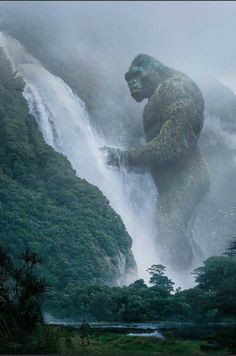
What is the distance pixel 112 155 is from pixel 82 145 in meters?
0.71

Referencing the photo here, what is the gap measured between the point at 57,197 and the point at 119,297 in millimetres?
2514

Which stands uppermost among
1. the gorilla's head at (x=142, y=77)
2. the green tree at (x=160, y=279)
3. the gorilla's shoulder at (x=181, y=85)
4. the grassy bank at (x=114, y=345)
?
the gorilla's head at (x=142, y=77)

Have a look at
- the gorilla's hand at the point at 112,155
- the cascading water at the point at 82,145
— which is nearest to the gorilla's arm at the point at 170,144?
the gorilla's hand at the point at 112,155

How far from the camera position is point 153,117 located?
14.1 meters

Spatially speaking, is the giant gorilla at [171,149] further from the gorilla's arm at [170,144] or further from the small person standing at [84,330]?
the small person standing at [84,330]

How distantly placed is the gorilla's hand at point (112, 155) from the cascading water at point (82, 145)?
0.41ft

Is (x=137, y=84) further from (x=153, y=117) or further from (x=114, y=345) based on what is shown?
(x=114, y=345)

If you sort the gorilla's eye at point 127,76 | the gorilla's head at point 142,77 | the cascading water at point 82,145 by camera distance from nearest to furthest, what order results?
1. the cascading water at point 82,145
2. the gorilla's head at point 142,77
3. the gorilla's eye at point 127,76

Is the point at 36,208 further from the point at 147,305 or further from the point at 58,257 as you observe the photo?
the point at 147,305

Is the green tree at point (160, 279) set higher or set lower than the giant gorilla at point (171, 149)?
lower

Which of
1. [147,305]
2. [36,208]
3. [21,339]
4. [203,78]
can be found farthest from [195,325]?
[203,78]

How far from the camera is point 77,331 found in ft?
31.4

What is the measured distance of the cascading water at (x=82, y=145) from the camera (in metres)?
12.3

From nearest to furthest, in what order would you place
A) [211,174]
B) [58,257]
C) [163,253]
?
[58,257] → [163,253] → [211,174]
